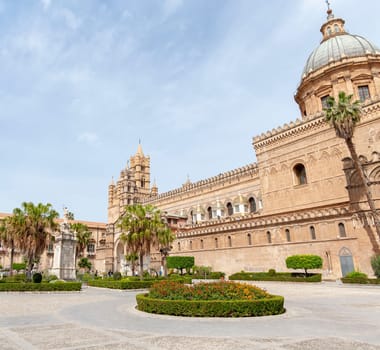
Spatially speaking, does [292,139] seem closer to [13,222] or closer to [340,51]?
[340,51]

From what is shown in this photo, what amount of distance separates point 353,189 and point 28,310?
28187mm

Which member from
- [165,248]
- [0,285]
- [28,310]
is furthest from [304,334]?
[165,248]

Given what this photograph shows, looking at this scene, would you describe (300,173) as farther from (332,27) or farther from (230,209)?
(332,27)

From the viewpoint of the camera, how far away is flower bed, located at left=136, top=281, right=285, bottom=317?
11352mm

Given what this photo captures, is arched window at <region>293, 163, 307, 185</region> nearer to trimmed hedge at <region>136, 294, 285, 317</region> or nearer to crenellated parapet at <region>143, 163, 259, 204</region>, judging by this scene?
crenellated parapet at <region>143, 163, 259, 204</region>

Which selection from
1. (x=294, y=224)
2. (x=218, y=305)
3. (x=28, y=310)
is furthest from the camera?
(x=294, y=224)

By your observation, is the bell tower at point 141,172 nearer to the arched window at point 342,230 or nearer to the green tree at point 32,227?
the green tree at point 32,227

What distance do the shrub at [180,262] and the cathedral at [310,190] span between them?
1375 mm

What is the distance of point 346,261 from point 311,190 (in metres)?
10.1

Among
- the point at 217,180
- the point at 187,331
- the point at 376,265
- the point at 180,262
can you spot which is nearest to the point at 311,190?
the point at 376,265

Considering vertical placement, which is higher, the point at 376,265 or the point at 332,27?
the point at 332,27

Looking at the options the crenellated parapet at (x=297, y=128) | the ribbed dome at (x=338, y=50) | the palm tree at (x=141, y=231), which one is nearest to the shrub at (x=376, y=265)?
the crenellated parapet at (x=297, y=128)

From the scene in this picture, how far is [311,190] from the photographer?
3781 cm

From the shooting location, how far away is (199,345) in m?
7.51
